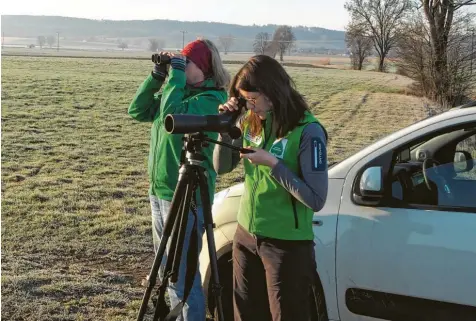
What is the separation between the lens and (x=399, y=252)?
3361 millimetres

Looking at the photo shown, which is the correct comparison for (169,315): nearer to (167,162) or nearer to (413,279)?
(167,162)

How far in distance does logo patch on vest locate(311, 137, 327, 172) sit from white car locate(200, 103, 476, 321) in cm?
62

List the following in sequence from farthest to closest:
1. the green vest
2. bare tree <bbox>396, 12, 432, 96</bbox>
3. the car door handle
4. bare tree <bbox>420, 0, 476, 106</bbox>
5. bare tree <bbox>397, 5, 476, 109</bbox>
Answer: bare tree <bbox>396, 12, 432, 96</bbox>
bare tree <bbox>420, 0, 476, 106</bbox>
bare tree <bbox>397, 5, 476, 109</bbox>
the car door handle
the green vest

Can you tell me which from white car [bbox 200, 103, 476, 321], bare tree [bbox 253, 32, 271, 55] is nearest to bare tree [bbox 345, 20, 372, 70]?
bare tree [bbox 253, 32, 271, 55]

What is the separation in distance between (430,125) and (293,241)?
1.08 meters

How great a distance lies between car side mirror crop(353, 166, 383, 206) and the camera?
3410mm

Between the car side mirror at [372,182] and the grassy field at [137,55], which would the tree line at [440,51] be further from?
the grassy field at [137,55]

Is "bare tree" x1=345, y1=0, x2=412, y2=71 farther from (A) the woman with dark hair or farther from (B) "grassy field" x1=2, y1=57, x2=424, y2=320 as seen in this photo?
(A) the woman with dark hair

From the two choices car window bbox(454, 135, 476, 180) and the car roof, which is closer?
the car roof

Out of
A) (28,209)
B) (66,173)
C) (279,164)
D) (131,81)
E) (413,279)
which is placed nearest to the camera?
(279,164)

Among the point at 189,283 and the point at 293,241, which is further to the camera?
the point at 189,283

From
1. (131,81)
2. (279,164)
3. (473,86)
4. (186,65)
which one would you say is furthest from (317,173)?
(131,81)

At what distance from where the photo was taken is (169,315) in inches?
123

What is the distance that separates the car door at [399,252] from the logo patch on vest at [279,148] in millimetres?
678
